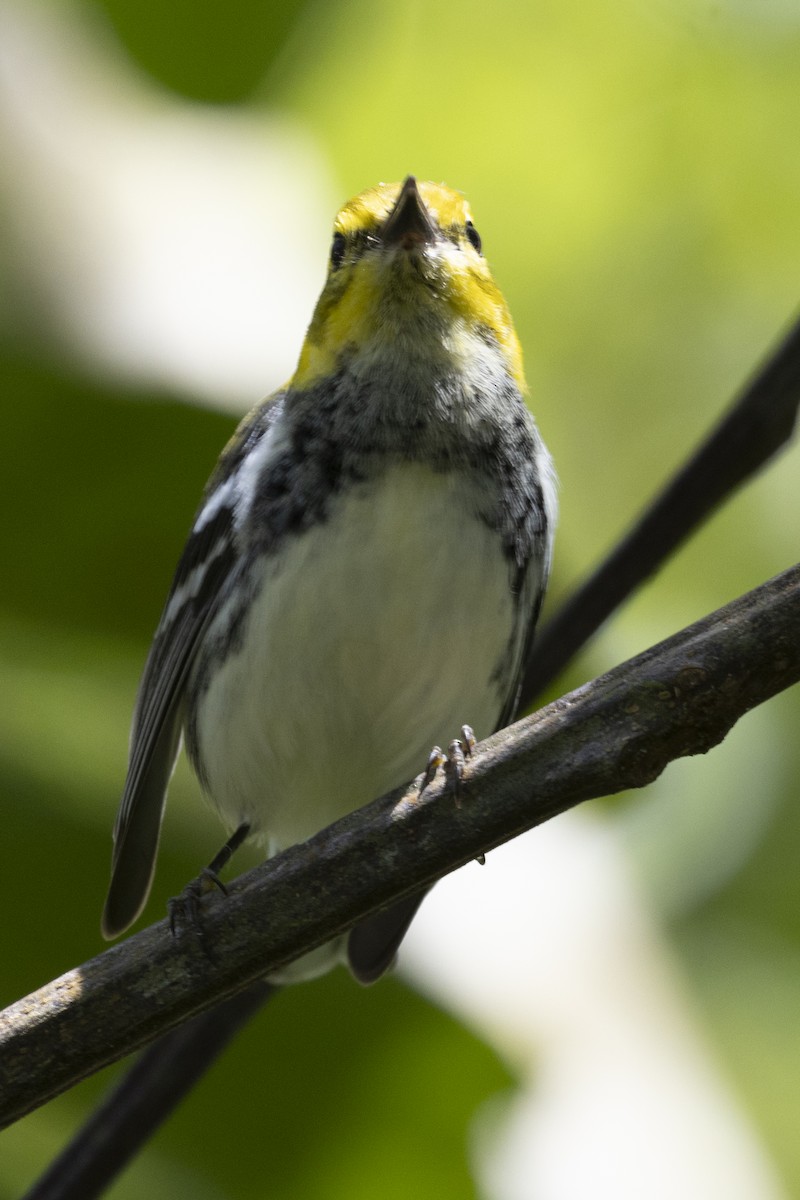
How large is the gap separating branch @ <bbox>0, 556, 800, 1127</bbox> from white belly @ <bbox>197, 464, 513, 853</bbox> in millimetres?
478

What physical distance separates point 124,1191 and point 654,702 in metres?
2.08

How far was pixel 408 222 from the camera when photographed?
1.67 metres

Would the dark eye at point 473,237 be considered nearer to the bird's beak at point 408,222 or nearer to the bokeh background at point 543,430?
the bird's beak at point 408,222

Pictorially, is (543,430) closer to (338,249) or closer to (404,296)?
(338,249)

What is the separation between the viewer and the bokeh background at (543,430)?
2406 mm

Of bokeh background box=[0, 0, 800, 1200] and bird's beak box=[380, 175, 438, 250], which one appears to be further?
bokeh background box=[0, 0, 800, 1200]

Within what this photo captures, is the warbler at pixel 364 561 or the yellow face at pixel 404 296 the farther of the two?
the yellow face at pixel 404 296

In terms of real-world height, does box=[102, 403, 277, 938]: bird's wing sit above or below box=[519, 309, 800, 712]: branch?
above

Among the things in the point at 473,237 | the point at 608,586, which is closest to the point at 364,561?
the point at 608,586

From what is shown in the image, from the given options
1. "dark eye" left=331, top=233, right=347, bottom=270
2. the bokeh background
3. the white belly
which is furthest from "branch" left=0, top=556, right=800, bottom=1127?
the bokeh background

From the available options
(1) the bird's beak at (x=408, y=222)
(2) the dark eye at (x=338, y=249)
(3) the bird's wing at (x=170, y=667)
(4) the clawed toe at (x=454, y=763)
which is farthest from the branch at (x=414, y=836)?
(2) the dark eye at (x=338, y=249)

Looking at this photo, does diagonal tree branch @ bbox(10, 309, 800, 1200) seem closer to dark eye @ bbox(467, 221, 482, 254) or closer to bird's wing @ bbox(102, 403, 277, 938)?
bird's wing @ bbox(102, 403, 277, 938)

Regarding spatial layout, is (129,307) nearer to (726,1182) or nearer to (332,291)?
(332,291)

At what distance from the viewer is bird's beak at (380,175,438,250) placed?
1.66m
